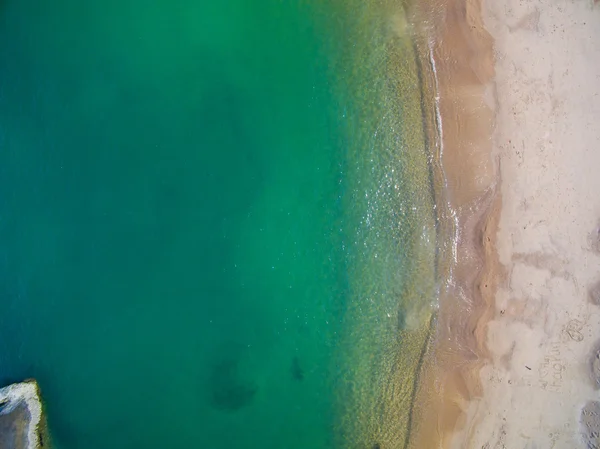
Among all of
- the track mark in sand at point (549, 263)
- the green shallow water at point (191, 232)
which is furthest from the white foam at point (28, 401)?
the track mark in sand at point (549, 263)

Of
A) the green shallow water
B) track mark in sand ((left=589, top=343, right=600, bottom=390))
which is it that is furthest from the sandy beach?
the green shallow water

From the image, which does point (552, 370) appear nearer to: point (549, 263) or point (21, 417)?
point (549, 263)

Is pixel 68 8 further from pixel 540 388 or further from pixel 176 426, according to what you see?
pixel 540 388

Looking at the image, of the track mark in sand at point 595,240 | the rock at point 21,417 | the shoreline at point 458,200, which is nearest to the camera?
the track mark in sand at point 595,240

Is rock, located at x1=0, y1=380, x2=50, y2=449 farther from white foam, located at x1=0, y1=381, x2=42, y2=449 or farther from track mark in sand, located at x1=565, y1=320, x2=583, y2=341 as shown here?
track mark in sand, located at x1=565, y1=320, x2=583, y2=341

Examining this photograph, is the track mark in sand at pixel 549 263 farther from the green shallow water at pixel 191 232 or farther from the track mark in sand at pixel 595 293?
the green shallow water at pixel 191 232

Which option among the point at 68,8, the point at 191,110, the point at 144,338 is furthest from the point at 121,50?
the point at 144,338
